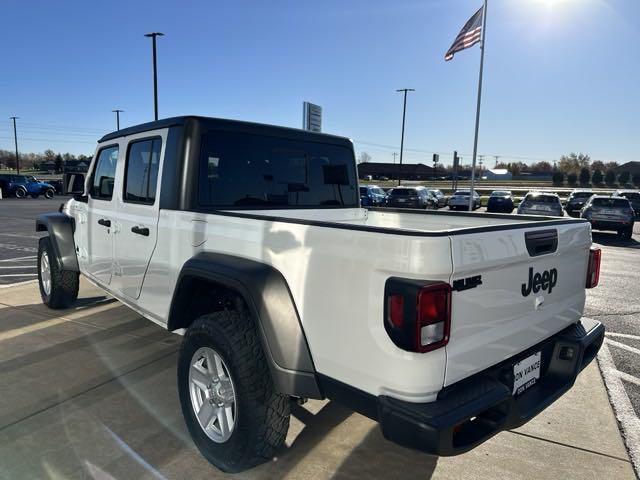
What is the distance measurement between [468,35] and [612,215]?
830 centimetres

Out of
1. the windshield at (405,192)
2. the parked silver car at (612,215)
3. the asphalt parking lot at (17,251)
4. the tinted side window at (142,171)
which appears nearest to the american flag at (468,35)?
the parked silver car at (612,215)

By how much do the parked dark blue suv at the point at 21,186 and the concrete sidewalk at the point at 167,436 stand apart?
1345 inches

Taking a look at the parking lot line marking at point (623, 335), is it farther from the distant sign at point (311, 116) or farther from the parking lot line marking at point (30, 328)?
the distant sign at point (311, 116)

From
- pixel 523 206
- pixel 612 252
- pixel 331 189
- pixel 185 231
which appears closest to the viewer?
pixel 185 231

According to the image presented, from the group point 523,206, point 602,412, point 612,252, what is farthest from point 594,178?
point 602,412

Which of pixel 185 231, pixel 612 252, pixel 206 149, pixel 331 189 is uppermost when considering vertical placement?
pixel 206 149

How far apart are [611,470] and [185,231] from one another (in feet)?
9.73

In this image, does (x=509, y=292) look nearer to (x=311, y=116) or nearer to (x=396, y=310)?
(x=396, y=310)

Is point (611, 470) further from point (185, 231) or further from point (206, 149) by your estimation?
point (206, 149)

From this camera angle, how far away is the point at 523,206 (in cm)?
1877

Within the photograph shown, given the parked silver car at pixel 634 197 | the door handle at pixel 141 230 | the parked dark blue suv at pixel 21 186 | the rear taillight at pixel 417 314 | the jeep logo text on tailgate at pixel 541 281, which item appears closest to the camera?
the rear taillight at pixel 417 314

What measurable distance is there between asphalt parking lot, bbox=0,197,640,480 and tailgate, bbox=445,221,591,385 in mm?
870

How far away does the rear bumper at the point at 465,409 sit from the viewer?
1819mm

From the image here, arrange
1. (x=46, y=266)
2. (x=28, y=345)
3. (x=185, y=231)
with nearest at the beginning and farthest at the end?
(x=185, y=231) → (x=28, y=345) → (x=46, y=266)
